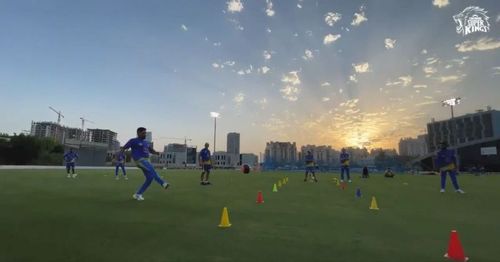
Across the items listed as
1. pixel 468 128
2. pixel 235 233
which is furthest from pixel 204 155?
pixel 468 128

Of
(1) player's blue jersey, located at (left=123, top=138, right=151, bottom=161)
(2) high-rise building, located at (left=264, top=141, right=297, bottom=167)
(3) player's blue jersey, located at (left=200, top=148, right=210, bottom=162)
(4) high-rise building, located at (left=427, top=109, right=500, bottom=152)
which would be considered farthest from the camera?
(2) high-rise building, located at (left=264, top=141, right=297, bottom=167)

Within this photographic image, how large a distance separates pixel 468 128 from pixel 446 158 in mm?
169321

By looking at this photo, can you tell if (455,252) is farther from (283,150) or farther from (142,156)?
(283,150)

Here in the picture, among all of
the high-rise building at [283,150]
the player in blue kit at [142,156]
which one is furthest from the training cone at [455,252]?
the high-rise building at [283,150]

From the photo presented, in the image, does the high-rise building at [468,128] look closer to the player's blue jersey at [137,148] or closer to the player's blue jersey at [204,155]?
the player's blue jersey at [204,155]

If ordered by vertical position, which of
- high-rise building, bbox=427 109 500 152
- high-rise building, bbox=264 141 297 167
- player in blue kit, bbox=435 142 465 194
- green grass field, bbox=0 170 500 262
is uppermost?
high-rise building, bbox=427 109 500 152

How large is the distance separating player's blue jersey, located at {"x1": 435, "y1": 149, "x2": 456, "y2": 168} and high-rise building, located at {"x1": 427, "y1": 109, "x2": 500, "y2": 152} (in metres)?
133

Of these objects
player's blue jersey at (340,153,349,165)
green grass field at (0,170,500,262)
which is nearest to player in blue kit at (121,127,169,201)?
green grass field at (0,170,500,262)

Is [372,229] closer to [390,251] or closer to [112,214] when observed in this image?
[390,251]

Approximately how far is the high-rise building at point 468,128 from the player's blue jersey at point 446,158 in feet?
435

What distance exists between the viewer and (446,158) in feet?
49.3

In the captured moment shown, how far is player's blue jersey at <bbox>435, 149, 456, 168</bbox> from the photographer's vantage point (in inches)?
588

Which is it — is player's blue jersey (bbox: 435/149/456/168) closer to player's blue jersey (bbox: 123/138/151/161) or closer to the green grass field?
the green grass field

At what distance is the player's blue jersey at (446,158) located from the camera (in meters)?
14.9
